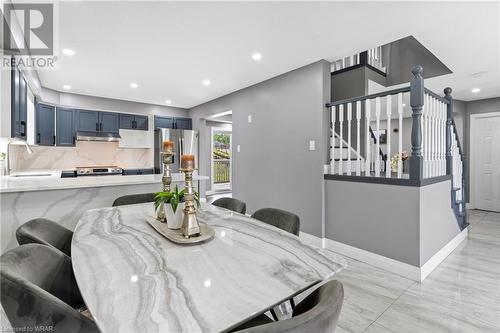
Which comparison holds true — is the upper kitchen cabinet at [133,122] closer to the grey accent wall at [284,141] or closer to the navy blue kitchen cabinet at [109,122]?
the navy blue kitchen cabinet at [109,122]

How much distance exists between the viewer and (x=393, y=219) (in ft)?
8.36

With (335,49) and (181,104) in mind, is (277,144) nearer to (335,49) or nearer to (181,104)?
(335,49)

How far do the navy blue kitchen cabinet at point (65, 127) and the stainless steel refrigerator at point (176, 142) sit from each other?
164 cm

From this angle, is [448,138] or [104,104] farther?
[104,104]

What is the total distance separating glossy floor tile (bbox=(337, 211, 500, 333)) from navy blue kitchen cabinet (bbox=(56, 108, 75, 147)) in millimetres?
5352

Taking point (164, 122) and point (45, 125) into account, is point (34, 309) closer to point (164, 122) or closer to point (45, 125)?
point (45, 125)

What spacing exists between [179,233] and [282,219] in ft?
2.47

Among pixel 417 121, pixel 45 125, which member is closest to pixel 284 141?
pixel 417 121

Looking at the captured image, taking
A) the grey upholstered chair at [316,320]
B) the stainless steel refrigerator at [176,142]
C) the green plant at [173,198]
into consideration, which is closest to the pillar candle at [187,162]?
the green plant at [173,198]

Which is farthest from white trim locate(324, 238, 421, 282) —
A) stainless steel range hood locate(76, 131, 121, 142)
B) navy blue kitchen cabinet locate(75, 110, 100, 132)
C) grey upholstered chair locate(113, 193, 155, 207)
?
navy blue kitchen cabinet locate(75, 110, 100, 132)

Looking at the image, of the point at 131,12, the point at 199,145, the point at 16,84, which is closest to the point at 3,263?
the point at 131,12

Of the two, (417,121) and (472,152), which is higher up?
(417,121)

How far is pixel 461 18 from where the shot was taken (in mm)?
2254

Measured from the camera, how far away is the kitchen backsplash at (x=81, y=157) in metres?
4.54
